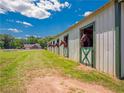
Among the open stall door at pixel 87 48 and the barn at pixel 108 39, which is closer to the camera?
the barn at pixel 108 39

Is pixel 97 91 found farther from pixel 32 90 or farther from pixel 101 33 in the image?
pixel 101 33

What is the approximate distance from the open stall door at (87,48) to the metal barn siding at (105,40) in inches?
34.5

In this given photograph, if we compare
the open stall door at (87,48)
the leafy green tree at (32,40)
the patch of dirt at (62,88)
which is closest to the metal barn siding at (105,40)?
the open stall door at (87,48)

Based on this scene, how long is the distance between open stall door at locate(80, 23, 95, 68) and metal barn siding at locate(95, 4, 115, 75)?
88cm

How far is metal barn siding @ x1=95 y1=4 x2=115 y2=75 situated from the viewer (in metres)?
7.79

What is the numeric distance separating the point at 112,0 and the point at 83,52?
5.62 meters

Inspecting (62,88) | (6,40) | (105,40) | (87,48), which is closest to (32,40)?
(6,40)

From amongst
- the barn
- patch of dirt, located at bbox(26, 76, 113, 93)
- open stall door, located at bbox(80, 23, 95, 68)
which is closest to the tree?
open stall door, located at bbox(80, 23, 95, 68)

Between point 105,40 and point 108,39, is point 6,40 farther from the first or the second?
point 108,39

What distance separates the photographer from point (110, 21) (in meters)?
7.97

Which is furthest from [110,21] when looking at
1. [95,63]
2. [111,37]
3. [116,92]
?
[116,92]

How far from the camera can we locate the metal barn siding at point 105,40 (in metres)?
7.79

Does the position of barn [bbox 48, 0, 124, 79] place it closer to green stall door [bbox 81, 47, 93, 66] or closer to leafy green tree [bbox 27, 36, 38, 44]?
green stall door [bbox 81, 47, 93, 66]

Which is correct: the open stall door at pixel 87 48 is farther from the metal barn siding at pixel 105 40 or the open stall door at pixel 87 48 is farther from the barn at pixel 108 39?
the metal barn siding at pixel 105 40
